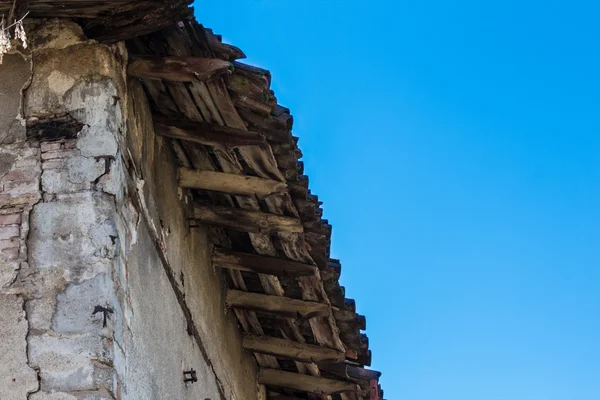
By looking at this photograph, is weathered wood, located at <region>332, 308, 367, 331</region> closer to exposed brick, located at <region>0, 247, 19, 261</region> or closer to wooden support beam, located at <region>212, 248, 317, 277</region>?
wooden support beam, located at <region>212, 248, 317, 277</region>

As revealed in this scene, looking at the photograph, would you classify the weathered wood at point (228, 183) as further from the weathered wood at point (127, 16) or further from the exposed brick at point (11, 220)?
the exposed brick at point (11, 220)

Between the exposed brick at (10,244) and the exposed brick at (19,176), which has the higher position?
the exposed brick at (19,176)

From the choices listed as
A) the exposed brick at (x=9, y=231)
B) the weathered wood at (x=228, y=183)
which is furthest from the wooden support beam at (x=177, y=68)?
the exposed brick at (x=9, y=231)

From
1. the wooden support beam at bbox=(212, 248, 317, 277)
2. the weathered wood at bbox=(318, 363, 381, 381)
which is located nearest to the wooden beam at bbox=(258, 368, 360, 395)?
the weathered wood at bbox=(318, 363, 381, 381)

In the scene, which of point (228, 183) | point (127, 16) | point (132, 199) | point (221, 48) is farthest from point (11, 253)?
point (228, 183)

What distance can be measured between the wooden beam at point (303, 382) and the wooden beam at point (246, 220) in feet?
7.13

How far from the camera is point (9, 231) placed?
4.64m

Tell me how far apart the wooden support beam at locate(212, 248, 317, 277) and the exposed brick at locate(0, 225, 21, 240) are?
233cm

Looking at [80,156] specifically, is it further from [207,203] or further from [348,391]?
[348,391]

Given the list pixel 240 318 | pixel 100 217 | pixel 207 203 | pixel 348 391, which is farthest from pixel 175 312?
pixel 348 391

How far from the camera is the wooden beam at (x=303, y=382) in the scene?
8.09 m

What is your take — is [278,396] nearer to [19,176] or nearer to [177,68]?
[177,68]

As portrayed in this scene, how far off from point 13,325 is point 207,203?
216 cm

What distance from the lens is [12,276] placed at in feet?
14.9
